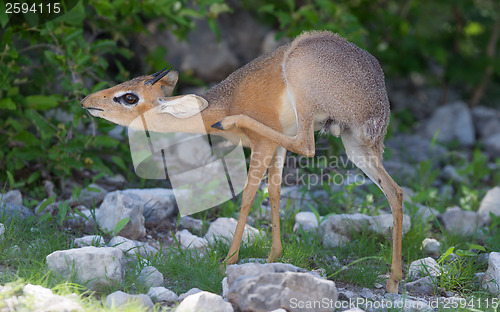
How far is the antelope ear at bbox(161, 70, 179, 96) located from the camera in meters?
5.53

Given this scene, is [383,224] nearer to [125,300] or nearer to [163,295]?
[163,295]

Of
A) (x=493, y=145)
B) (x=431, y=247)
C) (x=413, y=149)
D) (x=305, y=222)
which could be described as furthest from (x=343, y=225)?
(x=493, y=145)

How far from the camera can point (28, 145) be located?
6.95 metres

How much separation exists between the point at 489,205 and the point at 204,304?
4.60 meters

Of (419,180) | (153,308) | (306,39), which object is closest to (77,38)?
(306,39)

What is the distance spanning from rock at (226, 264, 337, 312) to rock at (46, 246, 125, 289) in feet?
3.20

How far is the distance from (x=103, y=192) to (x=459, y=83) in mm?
8904

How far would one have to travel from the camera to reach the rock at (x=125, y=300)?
4254 millimetres

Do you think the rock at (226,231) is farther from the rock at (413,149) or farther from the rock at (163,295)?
the rock at (413,149)

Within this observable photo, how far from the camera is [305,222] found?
650 cm

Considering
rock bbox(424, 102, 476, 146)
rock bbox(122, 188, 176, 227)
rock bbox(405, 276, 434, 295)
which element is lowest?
rock bbox(405, 276, 434, 295)

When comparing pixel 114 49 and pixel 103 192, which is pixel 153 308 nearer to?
pixel 103 192

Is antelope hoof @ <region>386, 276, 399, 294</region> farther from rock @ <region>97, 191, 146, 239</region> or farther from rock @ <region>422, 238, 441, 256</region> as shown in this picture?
rock @ <region>97, 191, 146, 239</region>

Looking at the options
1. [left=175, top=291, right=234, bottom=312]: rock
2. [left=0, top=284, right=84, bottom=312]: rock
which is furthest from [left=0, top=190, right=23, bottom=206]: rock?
[left=175, top=291, right=234, bottom=312]: rock
